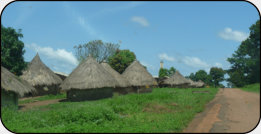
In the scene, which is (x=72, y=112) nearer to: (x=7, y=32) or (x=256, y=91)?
(x=7, y=32)

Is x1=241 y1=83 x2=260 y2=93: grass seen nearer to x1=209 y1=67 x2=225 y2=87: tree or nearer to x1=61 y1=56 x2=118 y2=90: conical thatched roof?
x1=209 y1=67 x2=225 y2=87: tree

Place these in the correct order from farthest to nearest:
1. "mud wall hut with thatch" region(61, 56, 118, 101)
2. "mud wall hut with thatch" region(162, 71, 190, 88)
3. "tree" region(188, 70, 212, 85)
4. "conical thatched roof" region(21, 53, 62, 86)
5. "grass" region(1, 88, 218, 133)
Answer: "mud wall hut with thatch" region(61, 56, 118, 101)
"conical thatched roof" region(21, 53, 62, 86)
"mud wall hut with thatch" region(162, 71, 190, 88)
"grass" region(1, 88, 218, 133)
"tree" region(188, 70, 212, 85)

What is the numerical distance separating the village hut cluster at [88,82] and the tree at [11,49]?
0.24 metres

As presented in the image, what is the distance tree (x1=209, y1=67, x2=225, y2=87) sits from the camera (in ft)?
13.0

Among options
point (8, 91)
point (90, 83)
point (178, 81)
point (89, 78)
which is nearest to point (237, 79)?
point (178, 81)

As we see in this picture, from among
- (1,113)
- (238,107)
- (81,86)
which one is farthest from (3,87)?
(81,86)

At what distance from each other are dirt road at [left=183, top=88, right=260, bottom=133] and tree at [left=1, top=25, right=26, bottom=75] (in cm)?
359

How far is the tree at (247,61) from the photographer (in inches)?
141

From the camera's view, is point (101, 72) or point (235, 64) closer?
point (235, 64)

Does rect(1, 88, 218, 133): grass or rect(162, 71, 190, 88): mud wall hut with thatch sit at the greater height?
rect(162, 71, 190, 88): mud wall hut with thatch

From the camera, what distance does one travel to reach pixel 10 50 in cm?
470

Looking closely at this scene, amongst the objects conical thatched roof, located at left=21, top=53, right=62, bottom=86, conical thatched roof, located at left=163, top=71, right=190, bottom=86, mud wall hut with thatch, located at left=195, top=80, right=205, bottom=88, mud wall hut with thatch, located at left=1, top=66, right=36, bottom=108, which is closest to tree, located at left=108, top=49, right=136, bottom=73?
conical thatched roof, located at left=163, top=71, right=190, bottom=86

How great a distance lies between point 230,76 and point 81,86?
12.7 m

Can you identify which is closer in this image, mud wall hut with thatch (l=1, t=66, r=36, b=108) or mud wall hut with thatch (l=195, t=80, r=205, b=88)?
mud wall hut with thatch (l=1, t=66, r=36, b=108)
